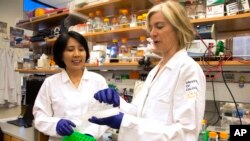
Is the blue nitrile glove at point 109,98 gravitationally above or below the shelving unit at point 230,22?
below

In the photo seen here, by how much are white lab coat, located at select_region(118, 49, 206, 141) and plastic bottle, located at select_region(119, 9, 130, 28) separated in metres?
0.96

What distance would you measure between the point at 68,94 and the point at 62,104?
0.07 m

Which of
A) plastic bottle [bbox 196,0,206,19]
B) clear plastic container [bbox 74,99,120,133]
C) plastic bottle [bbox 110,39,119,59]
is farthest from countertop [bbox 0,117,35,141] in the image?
plastic bottle [bbox 196,0,206,19]

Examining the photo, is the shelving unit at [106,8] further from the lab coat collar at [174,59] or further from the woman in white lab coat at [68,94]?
the lab coat collar at [174,59]

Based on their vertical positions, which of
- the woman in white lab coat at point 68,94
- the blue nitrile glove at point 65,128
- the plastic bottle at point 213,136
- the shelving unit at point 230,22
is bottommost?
the plastic bottle at point 213,136

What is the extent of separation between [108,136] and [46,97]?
0.53 m

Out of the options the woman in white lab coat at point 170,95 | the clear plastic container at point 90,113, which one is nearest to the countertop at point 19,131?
the clear plastic container at point 90,113

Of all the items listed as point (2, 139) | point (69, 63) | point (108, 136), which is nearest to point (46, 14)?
point (69, 63)

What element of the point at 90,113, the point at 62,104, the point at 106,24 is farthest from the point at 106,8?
the point at 90,113

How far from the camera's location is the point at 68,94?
1300 millimetres

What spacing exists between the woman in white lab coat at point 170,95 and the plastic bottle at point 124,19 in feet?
2.79

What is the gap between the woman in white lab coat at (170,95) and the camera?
2.29ft

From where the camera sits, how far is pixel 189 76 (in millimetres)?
734

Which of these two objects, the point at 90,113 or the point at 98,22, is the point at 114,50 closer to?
the point at 98,22
